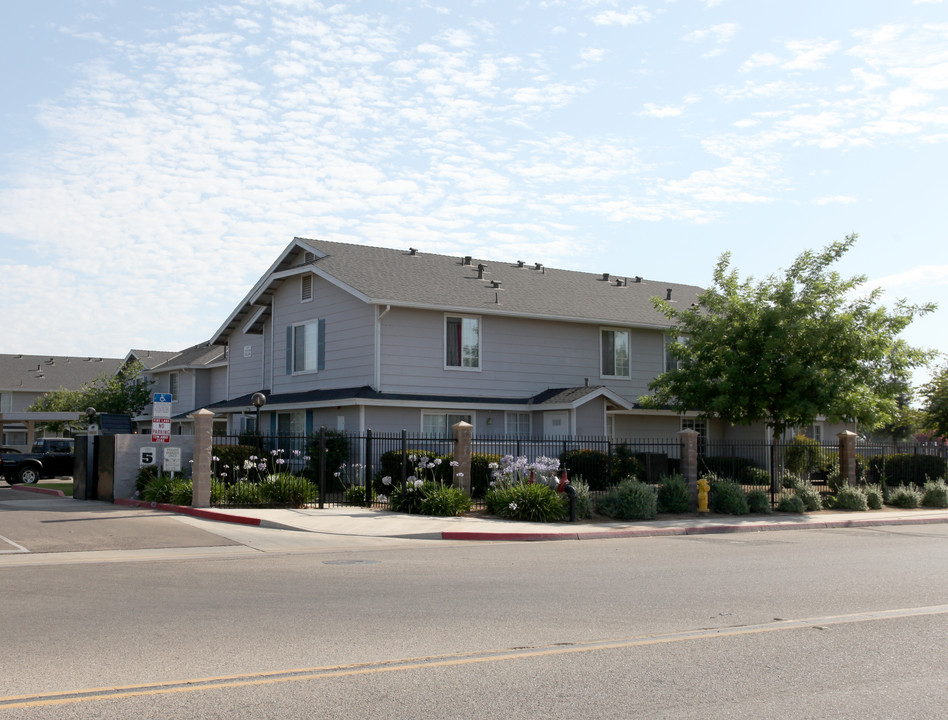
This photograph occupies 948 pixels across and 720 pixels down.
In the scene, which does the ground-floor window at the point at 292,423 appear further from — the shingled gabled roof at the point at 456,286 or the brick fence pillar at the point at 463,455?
the brick fence pillar at the point at 463,455

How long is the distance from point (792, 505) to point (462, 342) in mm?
11008

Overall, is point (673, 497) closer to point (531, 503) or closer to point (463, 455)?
point (531, 503)

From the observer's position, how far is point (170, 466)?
23672 millimetres

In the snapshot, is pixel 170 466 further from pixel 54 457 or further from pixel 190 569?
pixel 54 457

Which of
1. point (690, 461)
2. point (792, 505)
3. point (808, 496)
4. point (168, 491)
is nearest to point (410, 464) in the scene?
point (168, 491)

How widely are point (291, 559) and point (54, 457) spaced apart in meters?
23.7

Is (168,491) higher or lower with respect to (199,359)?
lower

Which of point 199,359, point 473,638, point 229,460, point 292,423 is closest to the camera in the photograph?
point 473,638

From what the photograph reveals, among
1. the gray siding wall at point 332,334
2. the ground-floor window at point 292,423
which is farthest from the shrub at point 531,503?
the ground-floor window at point 292,423

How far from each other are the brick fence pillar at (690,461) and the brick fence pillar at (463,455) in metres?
5.69

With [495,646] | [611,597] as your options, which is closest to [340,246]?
[611,597]

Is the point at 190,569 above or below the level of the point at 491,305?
below

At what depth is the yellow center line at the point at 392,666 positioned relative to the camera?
6.35 meters

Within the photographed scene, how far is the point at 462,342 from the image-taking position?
98.1ft
